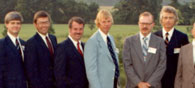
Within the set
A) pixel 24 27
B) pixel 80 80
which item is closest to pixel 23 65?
pixel 80 80

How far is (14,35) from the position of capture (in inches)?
143

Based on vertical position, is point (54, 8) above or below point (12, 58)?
above

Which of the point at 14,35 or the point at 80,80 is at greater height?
the point at 14,35

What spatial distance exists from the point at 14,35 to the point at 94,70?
1.11 metres

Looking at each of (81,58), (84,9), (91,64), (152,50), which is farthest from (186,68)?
(84,9)

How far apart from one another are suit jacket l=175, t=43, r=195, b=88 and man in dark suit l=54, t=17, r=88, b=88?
1.28 meters

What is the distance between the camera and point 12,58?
3.49 metres

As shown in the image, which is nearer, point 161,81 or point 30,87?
point 30,87

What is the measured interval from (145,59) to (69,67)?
1.04 metres

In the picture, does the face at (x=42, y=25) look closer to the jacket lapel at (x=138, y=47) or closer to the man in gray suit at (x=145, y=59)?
the man in gray suit at (x=145, y=59)

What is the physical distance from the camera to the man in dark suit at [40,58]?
3508mm

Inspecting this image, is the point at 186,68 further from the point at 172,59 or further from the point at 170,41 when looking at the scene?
the point at 170,41

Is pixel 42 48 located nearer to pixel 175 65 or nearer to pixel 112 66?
pixel 112 66

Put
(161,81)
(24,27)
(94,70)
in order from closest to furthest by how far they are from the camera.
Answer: (94,70)
(161,81)
(24,27)
